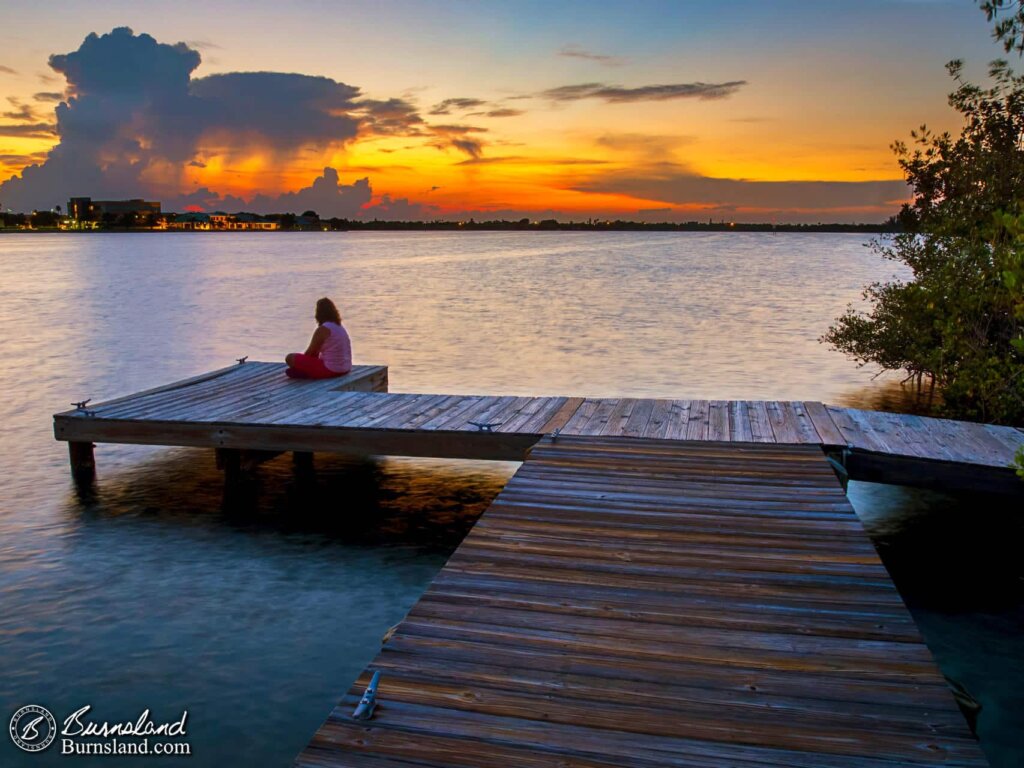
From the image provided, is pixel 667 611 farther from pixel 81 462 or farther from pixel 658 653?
pixel 81 462

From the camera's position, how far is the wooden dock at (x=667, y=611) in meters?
3.13

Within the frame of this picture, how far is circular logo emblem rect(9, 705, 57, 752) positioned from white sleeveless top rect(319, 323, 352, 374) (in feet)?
21.2

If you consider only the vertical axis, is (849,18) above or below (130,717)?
above

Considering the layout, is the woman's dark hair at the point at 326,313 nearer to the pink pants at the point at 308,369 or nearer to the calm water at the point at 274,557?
the pink pants at the point at 308,369

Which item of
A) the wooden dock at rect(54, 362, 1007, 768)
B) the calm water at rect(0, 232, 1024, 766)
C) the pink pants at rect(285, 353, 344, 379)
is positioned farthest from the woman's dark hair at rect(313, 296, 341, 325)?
the wooden dock at rect(54, 362, 1007, 768)

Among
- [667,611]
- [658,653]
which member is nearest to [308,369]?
[667,611]

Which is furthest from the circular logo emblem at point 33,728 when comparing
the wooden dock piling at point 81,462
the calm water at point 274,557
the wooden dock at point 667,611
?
the wooden dock piling at point 81,462

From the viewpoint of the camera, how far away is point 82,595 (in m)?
7.17

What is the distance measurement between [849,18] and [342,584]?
93.5ft

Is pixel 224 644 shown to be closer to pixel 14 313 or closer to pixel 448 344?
pixel 448 344

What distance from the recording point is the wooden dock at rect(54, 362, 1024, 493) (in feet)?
24.4

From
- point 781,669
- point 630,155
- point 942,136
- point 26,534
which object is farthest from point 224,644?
point 630,155

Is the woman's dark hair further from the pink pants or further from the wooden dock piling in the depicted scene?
the wooden dock piling

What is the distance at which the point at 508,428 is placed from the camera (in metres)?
8.35
